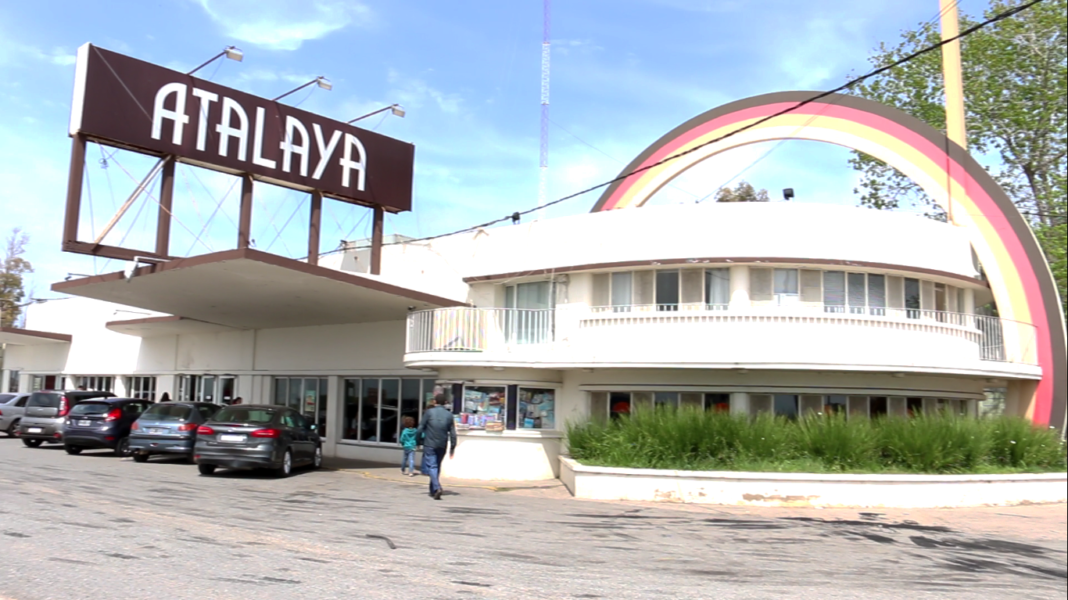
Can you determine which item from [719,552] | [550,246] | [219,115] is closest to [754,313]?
[550,246]

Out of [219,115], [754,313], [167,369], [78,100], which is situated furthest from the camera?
[167,369]

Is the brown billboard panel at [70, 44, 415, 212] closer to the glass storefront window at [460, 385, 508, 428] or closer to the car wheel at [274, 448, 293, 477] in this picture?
the car wheel at [274, 448, 293, 477]

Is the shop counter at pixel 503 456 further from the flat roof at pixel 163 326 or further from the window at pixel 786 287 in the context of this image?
the flat roof at pixel 163 326

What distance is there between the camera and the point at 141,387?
34.3 meters

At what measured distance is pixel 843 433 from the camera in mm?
15555

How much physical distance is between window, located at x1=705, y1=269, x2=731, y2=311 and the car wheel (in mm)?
9389

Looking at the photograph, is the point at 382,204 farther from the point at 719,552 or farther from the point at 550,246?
the point at 719,552

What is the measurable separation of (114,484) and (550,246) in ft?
34.0

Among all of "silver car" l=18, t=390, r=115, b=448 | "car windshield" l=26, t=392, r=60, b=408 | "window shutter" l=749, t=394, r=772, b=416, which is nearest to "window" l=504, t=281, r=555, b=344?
"window shutter" l=749, t=394, r=772, b=416

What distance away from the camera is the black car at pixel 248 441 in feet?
54.5

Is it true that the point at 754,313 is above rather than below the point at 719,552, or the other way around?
above

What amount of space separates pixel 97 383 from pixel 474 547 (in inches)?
1285

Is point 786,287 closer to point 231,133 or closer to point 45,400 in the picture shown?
point 231,133

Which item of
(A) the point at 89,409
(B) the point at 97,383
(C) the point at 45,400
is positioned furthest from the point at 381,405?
(B) the point at 97,383
